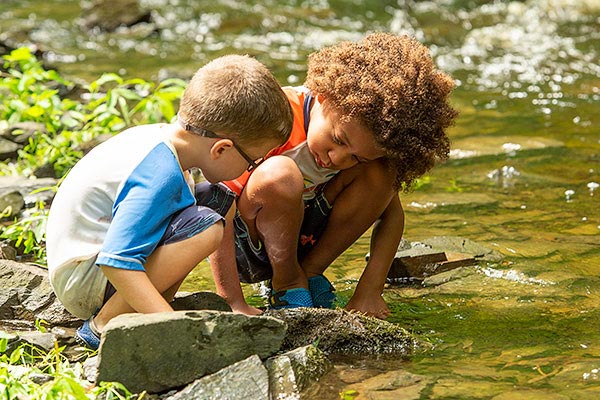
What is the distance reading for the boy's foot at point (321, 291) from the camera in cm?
325

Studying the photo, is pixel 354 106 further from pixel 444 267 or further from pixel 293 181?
pixel 444 267

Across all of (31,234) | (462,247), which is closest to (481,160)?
(462,247)

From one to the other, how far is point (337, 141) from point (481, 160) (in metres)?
2.39

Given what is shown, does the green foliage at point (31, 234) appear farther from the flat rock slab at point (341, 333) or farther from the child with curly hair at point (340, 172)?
the flat rock slab at point (341, 333)

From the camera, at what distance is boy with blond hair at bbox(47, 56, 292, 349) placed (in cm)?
253

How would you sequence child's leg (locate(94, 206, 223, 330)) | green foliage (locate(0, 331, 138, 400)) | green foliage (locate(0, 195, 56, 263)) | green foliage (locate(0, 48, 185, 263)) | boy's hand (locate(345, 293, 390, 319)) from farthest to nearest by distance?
green foliage (locate(0, 48, 185, 263)) < green foliage (locate(0, 195, 56, 263)) < boy's hand (locate(345, 293, 390, 319)) < child's leg (locate(94, 206, 223, 330)) < green foliage (locate(0, 331, 138, 400))

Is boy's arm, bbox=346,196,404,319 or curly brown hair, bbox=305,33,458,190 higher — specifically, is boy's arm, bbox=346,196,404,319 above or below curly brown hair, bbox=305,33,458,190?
below

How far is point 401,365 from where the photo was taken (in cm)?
263

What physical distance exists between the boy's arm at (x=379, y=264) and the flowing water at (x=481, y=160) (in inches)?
4.3

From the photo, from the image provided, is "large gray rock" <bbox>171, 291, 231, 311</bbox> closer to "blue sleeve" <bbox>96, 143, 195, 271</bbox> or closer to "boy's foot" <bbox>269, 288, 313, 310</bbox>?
"boy's foot" <bbox>269, 288, 313, 310</bbox>

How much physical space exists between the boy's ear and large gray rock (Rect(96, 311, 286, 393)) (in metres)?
0.49

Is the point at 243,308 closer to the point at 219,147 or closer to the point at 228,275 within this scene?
the point at 228,275

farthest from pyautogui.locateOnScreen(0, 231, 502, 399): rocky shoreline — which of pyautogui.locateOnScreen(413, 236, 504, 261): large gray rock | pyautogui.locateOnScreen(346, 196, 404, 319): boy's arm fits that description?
pyautogui.locateOnScreen(413, 236, 504, 261): large gray rock

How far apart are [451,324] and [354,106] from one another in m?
0.78
